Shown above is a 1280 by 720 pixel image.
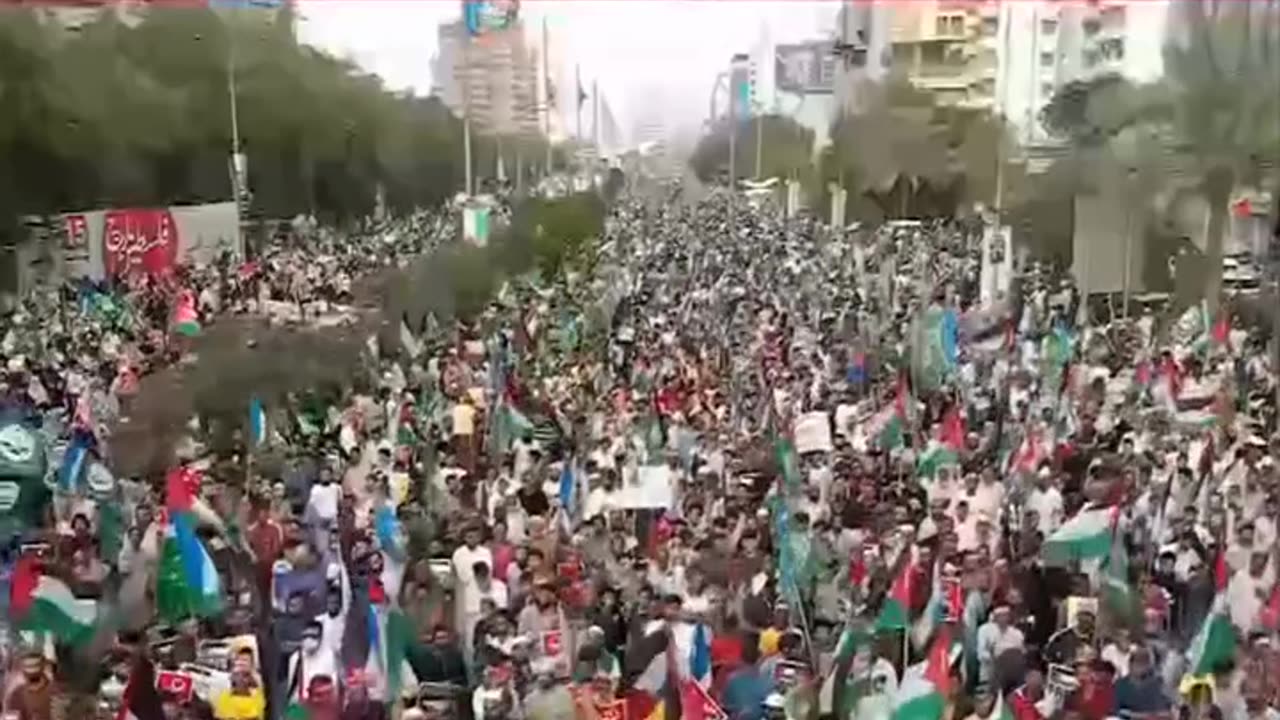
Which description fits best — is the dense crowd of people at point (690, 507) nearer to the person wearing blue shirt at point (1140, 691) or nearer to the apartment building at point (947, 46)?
the person wearing blue shirt at point (1140, 691)

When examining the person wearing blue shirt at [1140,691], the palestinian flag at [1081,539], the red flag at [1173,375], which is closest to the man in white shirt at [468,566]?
the palestinian flag at [1081,539]

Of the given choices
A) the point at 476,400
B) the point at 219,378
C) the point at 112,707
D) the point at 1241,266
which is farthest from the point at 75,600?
the point at 1241,266

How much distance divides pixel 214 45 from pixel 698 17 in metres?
0.72

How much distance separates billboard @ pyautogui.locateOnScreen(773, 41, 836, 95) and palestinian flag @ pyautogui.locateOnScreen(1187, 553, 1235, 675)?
105 centimetres

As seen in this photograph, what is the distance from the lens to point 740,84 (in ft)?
8.17

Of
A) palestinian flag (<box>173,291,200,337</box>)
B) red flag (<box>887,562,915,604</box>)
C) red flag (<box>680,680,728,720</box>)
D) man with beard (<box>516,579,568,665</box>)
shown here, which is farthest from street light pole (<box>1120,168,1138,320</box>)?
palestinian flag (<box>173,291,200,337</box>)

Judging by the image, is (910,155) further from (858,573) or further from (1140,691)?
(1140,691)

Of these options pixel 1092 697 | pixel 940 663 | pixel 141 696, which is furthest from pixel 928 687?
pixel 141 696

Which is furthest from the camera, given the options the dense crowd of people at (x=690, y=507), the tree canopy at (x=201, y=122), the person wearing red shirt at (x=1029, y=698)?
the person wearing red shirt at (x=1029, y=698)

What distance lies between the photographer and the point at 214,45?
2.35 meters

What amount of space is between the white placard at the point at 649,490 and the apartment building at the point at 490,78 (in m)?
0.56

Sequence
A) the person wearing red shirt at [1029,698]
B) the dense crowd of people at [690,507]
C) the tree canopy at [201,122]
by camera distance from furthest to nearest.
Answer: the person wearing red shirt at [1029,698]
the dense crowd of people at [690,507]
the tree canopy at [201,122]

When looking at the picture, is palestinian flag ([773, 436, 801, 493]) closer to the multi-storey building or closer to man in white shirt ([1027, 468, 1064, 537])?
man in white shirt ([1027, 468, 1064, 537])

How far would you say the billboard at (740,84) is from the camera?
2.48 m
